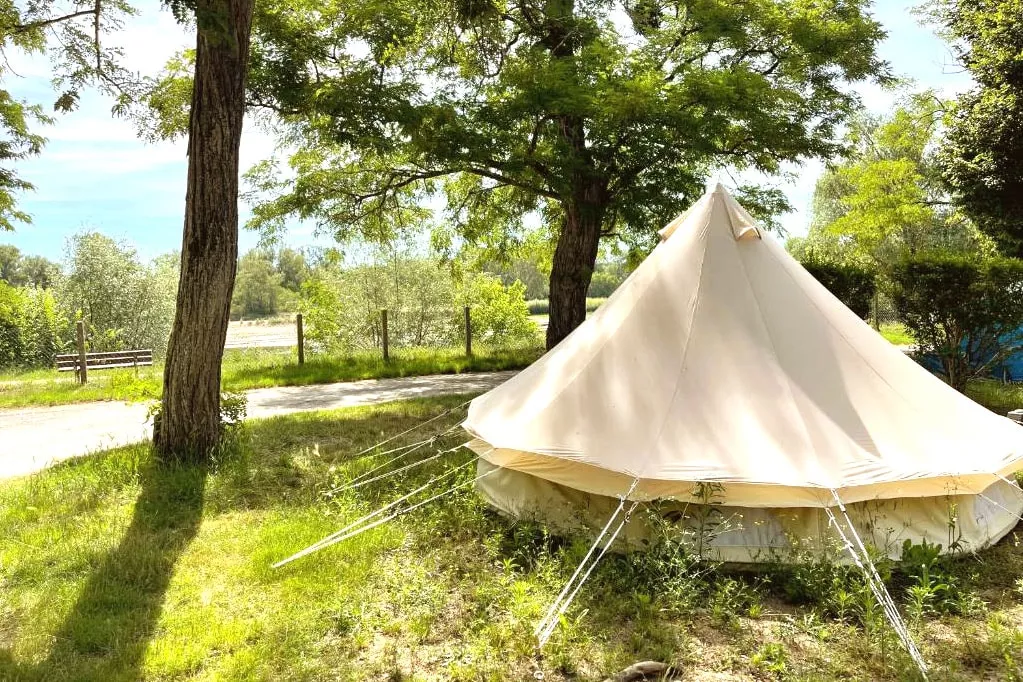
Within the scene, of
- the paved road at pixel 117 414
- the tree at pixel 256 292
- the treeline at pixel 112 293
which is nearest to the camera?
the paved road at pixel 117 414

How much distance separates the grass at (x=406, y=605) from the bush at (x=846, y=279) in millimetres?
8131

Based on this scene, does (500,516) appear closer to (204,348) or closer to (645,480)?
(645,480)

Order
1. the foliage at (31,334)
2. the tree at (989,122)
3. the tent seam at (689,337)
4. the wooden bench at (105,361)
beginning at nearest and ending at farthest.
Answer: the tent seam at (689,337) < the tree at (989,122) < the wooden bench at (105,361) < the foliage at (31,334)

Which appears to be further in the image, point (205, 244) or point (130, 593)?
point (205, 244)

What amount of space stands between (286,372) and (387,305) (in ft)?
26.2

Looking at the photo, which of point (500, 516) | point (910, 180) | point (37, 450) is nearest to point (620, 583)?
point (500, 516)

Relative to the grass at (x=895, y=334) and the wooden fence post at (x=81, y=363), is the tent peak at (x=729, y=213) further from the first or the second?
the grass at (x=895, y=334)

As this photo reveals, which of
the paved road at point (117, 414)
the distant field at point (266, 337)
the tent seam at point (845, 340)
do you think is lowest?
the paved road at point (117, 414)

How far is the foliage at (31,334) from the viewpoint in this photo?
23.5 meters

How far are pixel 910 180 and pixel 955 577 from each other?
763 inches

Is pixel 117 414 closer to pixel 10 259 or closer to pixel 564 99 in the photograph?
pixel 564 99

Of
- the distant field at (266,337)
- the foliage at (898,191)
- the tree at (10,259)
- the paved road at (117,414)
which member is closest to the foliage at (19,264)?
the tree at (10,259)

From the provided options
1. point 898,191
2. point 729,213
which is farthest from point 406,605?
point 898,191

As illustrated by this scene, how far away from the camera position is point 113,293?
29.1 metres
